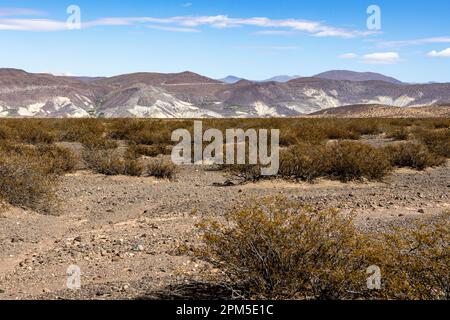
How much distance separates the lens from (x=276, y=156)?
15461 mm

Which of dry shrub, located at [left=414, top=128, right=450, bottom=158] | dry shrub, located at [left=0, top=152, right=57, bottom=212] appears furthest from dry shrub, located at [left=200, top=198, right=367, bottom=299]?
dry shrub, located at [left=414, top=128, right=450, bottom=158]

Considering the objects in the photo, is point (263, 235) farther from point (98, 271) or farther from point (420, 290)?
point (98, 271)

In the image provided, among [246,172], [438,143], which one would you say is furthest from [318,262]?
[438,143]

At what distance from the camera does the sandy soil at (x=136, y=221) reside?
6.59 meters

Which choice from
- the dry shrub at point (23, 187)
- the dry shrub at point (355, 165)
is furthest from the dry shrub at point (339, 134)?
the dry shrub at point (23, 187)

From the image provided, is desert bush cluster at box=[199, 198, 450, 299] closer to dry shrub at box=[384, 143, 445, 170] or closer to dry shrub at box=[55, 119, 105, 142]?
dry shrub at box=[384, 143, 445, 170]

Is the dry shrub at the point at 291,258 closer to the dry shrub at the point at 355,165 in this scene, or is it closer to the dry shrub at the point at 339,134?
the dry shrub at the point at 355,165

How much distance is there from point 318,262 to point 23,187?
23.9ft

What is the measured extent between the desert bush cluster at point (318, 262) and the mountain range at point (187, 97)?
81569 mm

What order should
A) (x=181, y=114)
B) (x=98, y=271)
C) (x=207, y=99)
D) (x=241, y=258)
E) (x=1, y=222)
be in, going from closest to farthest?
(x=241, y=258)
(x=98, y=271)
(x=1, y=222)
(x=181, y=114)
(x=207, y=99)

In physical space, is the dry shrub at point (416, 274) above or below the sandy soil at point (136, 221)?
above

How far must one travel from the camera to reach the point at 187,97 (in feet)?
400

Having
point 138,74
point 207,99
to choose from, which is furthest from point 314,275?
point 138,74

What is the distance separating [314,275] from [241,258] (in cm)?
82
